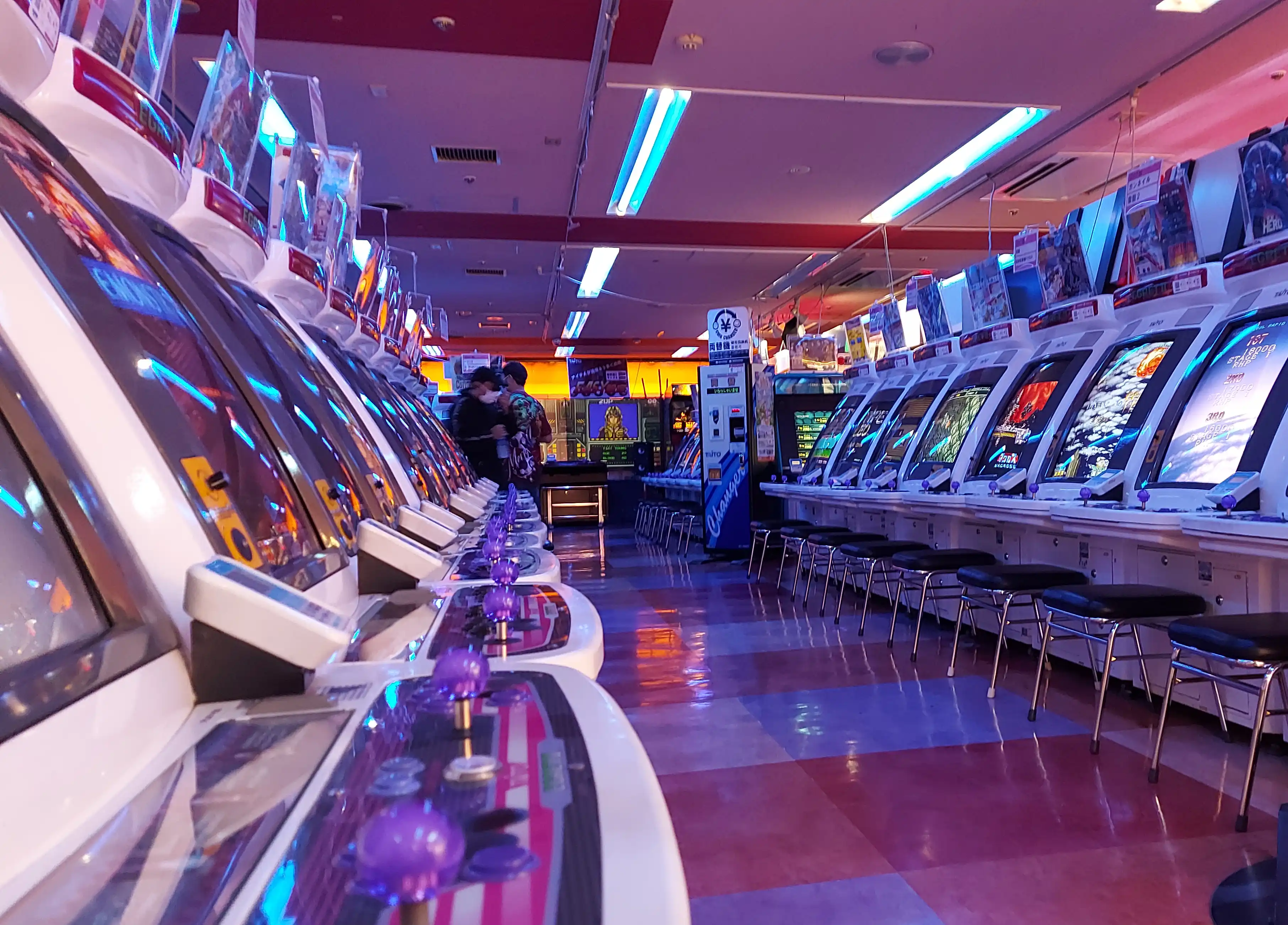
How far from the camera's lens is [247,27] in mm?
1839

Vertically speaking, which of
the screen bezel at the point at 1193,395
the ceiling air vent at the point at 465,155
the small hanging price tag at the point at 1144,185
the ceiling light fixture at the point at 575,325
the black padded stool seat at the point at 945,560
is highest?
the ceiling air vent at the point at 465,155

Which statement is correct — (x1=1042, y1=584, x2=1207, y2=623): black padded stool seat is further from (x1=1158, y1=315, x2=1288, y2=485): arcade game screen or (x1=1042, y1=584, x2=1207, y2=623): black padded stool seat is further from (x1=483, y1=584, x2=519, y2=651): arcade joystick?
(x1=483, y1=584, x2=519, y2=651): arcade joystick

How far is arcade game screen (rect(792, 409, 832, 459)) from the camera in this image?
8.78 metres

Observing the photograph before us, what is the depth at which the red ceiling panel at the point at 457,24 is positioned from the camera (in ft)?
14.6

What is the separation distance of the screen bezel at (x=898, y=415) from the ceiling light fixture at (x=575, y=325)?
7.52m

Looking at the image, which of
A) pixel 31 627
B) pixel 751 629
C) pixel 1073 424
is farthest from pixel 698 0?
pixel 31 627

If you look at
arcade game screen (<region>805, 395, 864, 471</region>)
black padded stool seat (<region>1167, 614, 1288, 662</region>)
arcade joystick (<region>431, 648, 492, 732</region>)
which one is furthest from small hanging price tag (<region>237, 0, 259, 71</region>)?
arcade game screen (<region>805, 395, 864, 471</region>)

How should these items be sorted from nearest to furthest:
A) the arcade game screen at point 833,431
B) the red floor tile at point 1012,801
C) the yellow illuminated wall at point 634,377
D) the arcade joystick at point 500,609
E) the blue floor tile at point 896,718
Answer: the arcade joystick at point 500,609 → the red floor tile at point 1012,801 → the blue floor tile at point 896,718 → the arcade game screen at point 833,431 → the yellow illuminated wall at point 634,377

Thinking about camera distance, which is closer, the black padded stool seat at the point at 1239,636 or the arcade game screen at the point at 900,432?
the black padded stool seat at the point at 1239,636

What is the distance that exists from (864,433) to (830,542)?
1464 mm

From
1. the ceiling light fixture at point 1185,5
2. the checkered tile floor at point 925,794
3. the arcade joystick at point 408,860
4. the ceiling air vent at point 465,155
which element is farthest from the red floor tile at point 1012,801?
the ceiling air vent at point 465,155

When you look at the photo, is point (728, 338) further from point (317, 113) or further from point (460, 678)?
point (460, 678)

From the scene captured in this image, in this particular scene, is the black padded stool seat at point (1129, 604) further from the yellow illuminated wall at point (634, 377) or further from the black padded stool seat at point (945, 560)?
the yellow illuminated wall at point (634, 377)

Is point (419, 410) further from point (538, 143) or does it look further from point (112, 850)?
point (112, 850)
